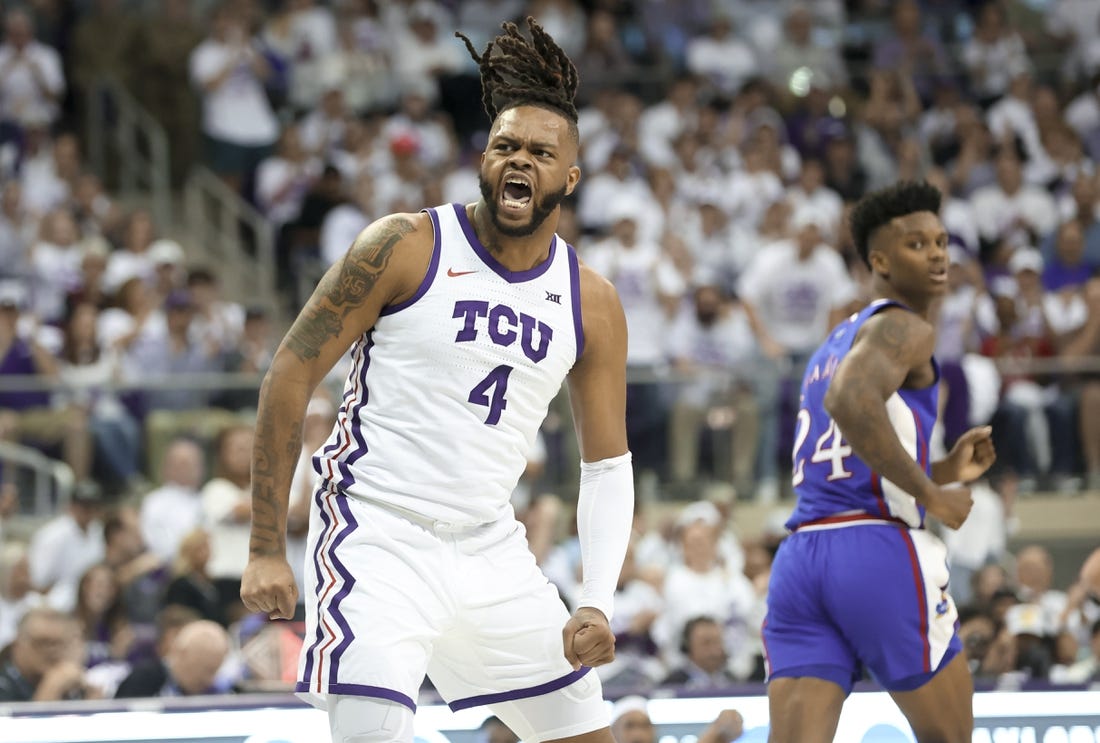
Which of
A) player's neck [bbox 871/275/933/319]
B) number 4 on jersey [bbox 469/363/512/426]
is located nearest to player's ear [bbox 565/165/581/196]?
number 4 on jersey [bbox 469/363/512/426]

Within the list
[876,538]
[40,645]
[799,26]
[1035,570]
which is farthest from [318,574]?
[799,26]

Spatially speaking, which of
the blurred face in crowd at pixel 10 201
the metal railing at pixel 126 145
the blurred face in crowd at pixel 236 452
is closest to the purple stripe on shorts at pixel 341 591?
the blurred face in crowd at pixel 236 452

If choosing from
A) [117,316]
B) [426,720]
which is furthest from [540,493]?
[426,720]

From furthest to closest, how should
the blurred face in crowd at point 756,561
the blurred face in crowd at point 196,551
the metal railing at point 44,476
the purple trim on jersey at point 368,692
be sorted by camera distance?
1. the metal railing at point 44,476
2. the blurred face in crowd at point 756,561
3. the blurred face in crowd at point 196,551
4. the purple trim on jersey at point 368,692

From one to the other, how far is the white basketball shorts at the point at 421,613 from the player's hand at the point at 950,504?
121 cm

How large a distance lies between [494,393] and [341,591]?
26.8 inches

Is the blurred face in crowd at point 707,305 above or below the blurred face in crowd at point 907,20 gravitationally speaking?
below

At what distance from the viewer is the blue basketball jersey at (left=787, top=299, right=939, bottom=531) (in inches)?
214

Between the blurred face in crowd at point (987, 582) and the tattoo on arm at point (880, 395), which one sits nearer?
the tattoo on arm at point (880, 395)

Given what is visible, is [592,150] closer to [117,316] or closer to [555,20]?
[555,20]

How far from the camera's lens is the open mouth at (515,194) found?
4684 millimetres

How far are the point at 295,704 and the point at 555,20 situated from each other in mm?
A: 10318

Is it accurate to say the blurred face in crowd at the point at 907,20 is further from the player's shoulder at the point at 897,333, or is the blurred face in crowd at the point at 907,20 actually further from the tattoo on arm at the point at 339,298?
the tattoo on arm at the point at 339,298

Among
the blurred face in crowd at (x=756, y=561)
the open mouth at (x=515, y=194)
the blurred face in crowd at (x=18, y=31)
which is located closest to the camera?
the open mouth at (x=515, y=194)
